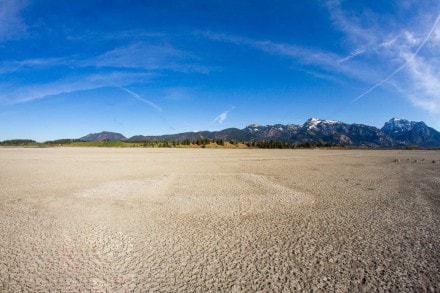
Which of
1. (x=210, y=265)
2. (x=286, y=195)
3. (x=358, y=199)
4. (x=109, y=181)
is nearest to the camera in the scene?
(x=210, y=265)

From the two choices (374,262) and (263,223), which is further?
(263,223)

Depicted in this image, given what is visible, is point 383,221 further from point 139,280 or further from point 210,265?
point 139,280

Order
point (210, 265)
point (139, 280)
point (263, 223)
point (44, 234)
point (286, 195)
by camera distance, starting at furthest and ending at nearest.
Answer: point (286, 195) → point (263, 223) → point (44, 234) → point (210, 265) → point (139, 280)

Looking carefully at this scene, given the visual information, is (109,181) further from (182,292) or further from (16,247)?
(182,292)

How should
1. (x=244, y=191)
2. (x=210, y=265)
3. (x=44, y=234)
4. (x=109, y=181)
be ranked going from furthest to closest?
(x=109, y=181) → (x=244, y=191) → (x=44, y=234) → (x=210, y=265)

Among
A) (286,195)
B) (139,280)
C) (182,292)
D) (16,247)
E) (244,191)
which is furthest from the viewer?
(244,191)

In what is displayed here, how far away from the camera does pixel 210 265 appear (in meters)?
6.16

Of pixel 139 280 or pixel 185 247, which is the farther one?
pixel 185 247

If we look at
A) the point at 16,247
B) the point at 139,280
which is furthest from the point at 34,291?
the point at 16,247

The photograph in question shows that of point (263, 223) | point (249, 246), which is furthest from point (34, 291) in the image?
point (263, 223)

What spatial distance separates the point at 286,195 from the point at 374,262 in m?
7.80

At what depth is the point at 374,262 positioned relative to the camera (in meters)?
6.23

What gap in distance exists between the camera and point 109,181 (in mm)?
18547

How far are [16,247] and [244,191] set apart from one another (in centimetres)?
1075
